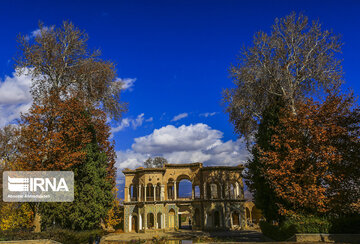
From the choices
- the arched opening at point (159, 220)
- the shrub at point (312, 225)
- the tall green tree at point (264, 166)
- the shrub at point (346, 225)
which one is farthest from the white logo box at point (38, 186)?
the arched opening at point (159, 220)

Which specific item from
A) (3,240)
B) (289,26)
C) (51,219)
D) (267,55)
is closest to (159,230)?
(51,219)

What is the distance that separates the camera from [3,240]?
15.0 metres

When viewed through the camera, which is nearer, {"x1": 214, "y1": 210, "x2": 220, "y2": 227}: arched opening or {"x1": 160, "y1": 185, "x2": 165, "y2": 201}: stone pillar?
{"x1": 214, "y1": 210, "x2": 220, "y2": 227}: arched opening

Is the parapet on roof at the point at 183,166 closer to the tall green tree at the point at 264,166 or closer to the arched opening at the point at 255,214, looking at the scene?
the arched opening at the point at 255,214

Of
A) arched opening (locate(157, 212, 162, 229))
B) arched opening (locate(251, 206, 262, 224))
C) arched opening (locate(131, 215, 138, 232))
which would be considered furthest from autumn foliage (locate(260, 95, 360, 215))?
arched opening (locate(251, 206, 262, 224))

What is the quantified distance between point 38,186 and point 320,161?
17.9 metres

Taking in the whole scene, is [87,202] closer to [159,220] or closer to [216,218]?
[159,220]

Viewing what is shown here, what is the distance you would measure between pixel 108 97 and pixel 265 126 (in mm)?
14006

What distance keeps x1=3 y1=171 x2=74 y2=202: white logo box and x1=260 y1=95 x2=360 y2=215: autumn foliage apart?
14351mm

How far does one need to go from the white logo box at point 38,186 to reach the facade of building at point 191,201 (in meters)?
19.5

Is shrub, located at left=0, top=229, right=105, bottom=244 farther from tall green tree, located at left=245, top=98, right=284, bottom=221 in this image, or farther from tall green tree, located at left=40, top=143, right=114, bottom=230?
tall green tree, located at left=245, top=98, right=284, bottom=221

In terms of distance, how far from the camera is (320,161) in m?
15.9

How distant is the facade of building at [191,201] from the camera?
3778 cm

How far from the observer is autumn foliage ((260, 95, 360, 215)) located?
15.4 m
